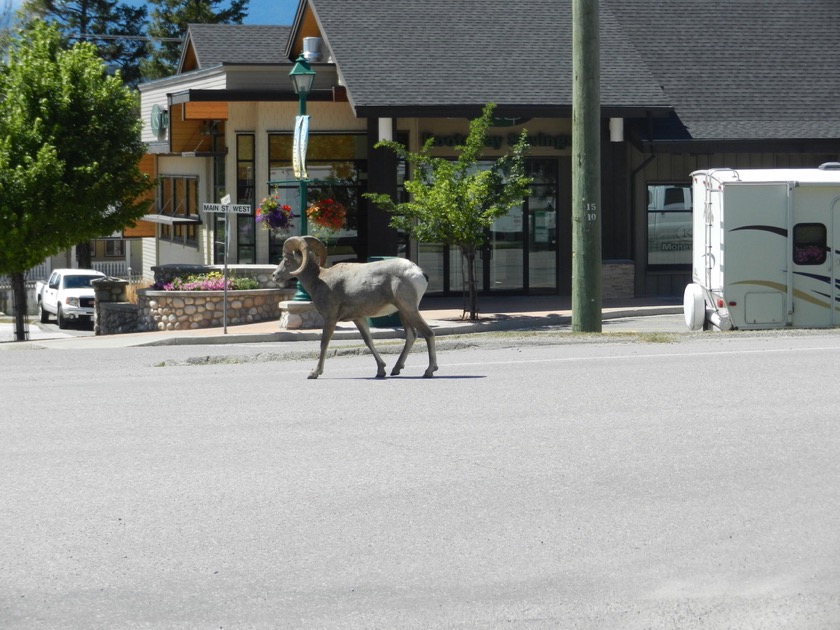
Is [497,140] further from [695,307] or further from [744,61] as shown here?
[695,307]

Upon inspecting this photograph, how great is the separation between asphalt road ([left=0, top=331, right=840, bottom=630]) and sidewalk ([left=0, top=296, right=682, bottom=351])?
876cm

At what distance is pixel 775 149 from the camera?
28062 mm

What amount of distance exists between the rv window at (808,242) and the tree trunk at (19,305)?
56.5 ft

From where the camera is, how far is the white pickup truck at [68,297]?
37719 mm

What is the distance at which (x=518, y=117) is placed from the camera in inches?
1062

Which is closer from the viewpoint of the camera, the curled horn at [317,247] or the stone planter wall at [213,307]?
the curled horn at [317,247]

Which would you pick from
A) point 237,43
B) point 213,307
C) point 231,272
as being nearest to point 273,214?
point 231,272

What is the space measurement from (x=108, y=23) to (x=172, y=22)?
26.6 ft

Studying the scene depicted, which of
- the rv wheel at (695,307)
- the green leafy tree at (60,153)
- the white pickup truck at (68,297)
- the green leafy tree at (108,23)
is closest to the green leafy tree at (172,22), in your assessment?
the green leafy tree at (108,23)

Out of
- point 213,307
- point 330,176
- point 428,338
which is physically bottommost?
point 213,307

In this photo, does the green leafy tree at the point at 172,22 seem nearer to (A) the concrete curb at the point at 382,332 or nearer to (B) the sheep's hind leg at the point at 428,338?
(A) the concrete curb at the point at 382,332

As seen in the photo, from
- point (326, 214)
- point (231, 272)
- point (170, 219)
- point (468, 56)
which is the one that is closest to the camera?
point (326, 214)

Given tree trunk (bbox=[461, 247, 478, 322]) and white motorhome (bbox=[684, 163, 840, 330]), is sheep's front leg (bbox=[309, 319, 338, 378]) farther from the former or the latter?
tree trunk (bbox=[461, 247, 478, 322])

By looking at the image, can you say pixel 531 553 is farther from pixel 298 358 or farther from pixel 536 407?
pixel 298 358
